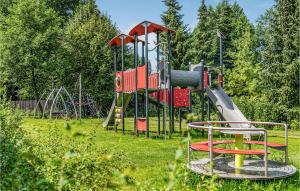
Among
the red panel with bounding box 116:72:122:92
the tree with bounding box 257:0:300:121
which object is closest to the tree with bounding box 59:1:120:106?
the tree with bounding box 257:0:300:121

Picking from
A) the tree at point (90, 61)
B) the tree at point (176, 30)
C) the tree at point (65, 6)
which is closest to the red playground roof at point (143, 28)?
the tree at point (90, 61)

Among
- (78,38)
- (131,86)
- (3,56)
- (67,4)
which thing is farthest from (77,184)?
(67,4)

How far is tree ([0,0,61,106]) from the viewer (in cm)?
2878

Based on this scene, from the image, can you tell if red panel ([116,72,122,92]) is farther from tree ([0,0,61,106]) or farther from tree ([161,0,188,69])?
tree ([161,0,188,69])

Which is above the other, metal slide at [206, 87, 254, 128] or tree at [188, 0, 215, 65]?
tree at [188, 0, 215, 65]

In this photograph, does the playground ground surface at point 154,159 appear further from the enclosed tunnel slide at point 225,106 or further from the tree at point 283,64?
the tree at point 283,64

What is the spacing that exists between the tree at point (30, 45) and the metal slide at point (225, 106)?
16714mm

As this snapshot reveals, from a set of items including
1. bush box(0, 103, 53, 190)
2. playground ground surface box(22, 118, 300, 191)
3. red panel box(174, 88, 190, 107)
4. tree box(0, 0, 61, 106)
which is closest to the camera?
bush box(0, 103, 53, 190)

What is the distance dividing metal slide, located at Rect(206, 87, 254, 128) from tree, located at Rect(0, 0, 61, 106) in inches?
658

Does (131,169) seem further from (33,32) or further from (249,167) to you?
(33,32)

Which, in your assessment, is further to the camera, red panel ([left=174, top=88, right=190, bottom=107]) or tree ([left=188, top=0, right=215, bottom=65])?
tree ([left=188, top=0, right=215, bottom=65])

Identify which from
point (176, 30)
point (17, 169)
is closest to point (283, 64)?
point (176, 30)

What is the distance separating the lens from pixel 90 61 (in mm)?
32375

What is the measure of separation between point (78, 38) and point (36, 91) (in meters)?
5.78
